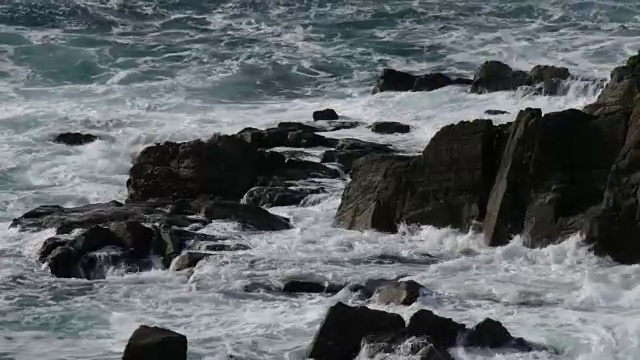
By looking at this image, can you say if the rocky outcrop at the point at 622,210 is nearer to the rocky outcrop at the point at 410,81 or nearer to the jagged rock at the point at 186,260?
the jagged rock at the point at 186,260

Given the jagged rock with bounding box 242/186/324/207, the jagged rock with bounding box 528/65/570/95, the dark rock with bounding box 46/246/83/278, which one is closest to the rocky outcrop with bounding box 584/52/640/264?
the jagged rock with bounding box 242/186/324/207

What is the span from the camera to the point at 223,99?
98.4ft

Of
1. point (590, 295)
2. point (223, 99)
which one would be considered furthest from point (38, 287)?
point (223, 99)

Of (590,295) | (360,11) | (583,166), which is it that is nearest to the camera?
(590,295)

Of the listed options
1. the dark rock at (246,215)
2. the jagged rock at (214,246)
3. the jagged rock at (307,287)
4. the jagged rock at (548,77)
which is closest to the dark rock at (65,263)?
the jagged rock at (214,246)

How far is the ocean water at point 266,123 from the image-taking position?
510 inches

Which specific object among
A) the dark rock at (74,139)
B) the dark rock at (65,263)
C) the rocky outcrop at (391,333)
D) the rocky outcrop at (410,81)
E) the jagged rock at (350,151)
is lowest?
the dark rock at (74,139)

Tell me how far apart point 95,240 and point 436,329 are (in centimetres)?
616

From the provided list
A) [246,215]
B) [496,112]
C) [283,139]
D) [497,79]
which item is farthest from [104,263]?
[497,79]

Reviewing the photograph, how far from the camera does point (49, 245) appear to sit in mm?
16328

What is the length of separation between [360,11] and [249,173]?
74.8 feet

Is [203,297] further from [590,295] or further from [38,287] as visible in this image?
[590,295]

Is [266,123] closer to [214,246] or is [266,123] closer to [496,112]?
[496,112]

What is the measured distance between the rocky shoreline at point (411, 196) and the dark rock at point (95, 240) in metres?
0.02
